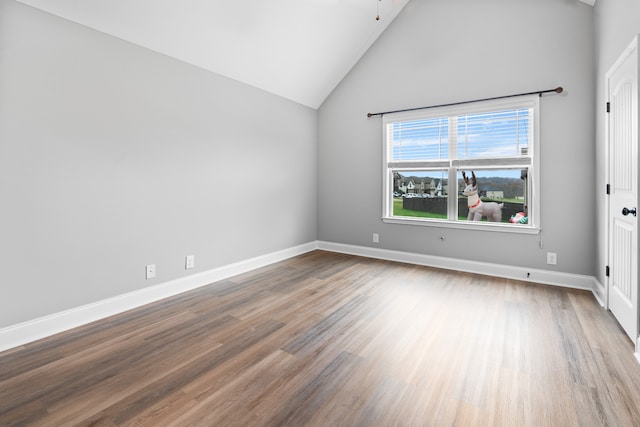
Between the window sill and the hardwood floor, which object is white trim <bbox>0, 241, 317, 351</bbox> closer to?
the hardwood floor

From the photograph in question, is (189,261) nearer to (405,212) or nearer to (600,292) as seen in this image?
(405,212)

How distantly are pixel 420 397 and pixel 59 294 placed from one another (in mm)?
2716

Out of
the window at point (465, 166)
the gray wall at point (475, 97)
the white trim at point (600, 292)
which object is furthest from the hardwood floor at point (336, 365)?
the window at point (465, 166)

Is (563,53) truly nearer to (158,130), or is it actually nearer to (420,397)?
(420,397)

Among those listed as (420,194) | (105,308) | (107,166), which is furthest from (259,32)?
(105,308)

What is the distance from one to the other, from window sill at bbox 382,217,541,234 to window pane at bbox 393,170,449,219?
13 cm

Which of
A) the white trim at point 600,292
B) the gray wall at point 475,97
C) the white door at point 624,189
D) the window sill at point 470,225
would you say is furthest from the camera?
the window sill at point 470,225

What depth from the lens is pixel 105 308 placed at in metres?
2.71

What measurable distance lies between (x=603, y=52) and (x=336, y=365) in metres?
3.68

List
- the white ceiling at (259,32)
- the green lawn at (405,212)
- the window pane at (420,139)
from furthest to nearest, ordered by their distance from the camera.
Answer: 1. the green lawn at (405,212)
2. the window pane at (420,139)
3. the white ceiling at (259,32)

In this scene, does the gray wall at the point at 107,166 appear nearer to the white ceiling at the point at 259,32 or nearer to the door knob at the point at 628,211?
the white ceiling at the point at 259,32

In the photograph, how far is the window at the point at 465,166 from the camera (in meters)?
3.71

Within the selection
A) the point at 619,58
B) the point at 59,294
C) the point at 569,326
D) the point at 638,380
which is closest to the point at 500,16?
the point at 619,58

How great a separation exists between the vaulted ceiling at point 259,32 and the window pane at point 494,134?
189cm
